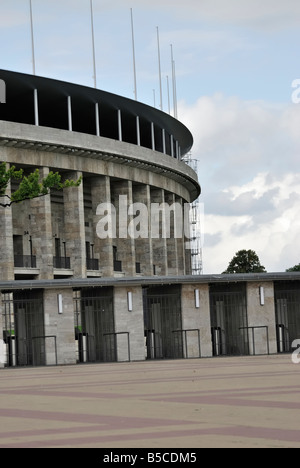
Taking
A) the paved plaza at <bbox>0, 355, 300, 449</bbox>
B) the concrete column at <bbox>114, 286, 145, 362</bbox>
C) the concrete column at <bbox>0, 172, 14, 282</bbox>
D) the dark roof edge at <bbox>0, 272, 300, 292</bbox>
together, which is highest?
the concrete column at <bbox>0, 172, 14, 282</bbox>

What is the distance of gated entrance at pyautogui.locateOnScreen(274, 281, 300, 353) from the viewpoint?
39.9 metres

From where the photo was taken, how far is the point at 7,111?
6844 centimetres

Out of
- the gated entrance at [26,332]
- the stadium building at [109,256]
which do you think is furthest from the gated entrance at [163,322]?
the gated entrance at [26,332]

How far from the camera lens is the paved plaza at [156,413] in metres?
9.08

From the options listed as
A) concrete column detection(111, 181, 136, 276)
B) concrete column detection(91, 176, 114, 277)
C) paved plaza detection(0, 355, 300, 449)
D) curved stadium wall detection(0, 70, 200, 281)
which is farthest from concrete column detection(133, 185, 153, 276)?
paved plaza detection(0, 355, 300, 449)

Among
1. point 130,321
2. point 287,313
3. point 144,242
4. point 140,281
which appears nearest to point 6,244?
point 144,242

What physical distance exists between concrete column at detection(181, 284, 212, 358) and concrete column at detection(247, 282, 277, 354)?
1657 mm

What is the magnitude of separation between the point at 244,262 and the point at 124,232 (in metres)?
66.1

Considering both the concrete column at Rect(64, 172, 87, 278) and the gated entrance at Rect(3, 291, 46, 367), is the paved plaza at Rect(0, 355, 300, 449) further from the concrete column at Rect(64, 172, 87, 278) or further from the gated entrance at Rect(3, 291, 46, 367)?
the concrete column at Rect(64, 172, 87, 278)

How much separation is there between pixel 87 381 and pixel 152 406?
8357mm

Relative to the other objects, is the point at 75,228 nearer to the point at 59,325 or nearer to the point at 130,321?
the point at 130,321

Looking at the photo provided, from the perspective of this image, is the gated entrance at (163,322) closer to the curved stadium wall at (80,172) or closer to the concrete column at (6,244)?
the concrete column at (6,244)

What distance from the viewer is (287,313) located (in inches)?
1597
